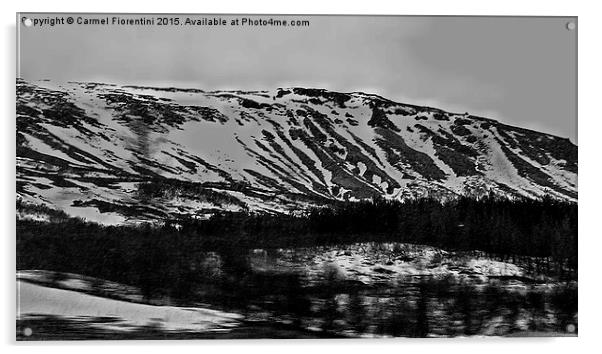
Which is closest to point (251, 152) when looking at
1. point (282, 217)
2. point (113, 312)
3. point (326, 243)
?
point (282, 217)

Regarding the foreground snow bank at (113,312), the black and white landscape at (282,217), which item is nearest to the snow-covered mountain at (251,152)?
the black and white landscape at (282,217)

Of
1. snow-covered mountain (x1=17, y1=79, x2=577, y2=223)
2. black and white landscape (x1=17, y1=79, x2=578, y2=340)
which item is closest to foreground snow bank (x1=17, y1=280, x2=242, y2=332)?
black and white landscape (x1=17, y1=79, x2=578, y2=340)

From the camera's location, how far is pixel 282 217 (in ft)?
6.13

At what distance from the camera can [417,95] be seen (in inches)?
75.2

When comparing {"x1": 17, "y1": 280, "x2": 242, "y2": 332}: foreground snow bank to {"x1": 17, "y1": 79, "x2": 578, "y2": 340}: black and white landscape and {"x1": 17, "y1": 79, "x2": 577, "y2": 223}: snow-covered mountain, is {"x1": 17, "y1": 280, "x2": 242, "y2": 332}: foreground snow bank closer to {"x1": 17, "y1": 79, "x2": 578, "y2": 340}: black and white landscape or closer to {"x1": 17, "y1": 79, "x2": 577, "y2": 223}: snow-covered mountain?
{"x1": 17, "y1": 79, "x2": 578, "y2": 340}: black and white landscape

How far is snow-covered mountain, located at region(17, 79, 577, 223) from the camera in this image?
184 cm

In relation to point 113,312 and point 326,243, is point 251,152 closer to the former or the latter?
point 326,243

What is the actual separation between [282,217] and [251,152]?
177mm

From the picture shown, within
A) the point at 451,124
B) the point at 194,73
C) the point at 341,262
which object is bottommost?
the point at 341,262
